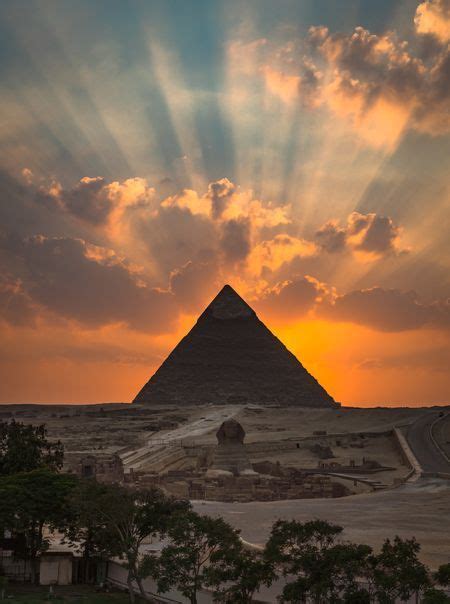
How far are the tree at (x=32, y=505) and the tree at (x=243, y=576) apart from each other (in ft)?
23.3

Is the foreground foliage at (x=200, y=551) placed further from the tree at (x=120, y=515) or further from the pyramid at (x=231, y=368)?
the pyramid at (x=231, y=368)

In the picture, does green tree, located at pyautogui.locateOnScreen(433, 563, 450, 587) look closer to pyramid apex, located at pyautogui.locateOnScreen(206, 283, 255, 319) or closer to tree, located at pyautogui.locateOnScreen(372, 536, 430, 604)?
tree, located at pyautogui.locateOnScreen(372, 536, 430, 604)

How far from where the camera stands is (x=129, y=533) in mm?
20562

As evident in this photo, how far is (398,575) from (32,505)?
36.7 ft

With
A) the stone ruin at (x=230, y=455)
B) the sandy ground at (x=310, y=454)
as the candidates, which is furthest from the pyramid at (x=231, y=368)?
the stone ruin at (x=230, y=455)

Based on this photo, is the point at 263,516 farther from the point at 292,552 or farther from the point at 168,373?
the point at 168,373

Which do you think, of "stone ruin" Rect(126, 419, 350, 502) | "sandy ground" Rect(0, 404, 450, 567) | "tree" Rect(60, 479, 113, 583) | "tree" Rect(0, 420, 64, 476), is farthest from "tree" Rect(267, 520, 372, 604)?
"stone ruin" Rect(126, 419, 350, 502)

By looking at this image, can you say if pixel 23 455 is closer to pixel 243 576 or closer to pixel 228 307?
pixel 243 576

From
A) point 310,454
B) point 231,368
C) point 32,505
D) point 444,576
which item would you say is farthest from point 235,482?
point 231,368

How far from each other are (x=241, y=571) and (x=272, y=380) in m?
149

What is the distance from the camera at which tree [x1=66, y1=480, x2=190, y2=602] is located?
20750mm

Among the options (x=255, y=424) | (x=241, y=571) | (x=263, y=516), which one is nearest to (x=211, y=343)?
(x=255, y=424)

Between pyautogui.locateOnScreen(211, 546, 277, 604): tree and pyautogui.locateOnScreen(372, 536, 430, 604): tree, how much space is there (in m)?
2.20

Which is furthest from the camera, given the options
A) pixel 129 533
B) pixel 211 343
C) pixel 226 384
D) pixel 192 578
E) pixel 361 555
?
pixel 211 343
